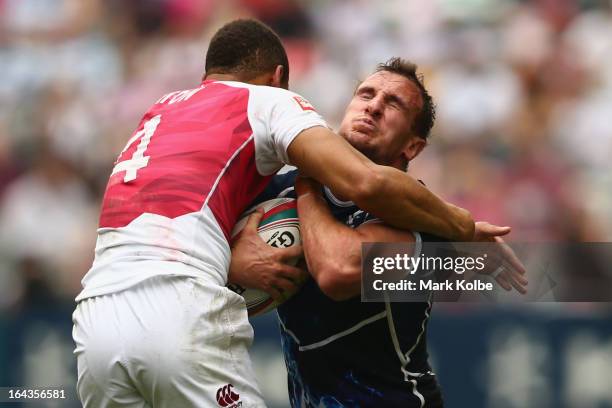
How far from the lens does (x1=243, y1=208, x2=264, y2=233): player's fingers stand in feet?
15.9

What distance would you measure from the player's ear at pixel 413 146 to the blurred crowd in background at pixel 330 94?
3.62 meters

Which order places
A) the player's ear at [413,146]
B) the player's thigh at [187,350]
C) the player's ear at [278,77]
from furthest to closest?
the player's ear at [413,146], the player's ear at [278,77], the player's thigh at [187,350]

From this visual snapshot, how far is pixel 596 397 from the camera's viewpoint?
26.1ft

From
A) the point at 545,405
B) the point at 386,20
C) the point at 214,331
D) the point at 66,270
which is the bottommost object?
the point at 545,405

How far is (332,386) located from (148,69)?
724 centimetres

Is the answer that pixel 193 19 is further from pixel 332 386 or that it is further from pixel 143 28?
pixel 332 386

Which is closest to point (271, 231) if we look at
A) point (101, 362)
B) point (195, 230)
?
point (195, 230)

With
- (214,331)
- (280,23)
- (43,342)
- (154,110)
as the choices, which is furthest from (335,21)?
(214,331)

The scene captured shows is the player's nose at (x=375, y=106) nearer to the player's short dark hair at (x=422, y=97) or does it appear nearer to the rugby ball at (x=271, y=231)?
the player's short dark hair at (x=422, y=97)

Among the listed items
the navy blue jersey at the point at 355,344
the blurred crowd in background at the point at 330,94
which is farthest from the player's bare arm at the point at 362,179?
the blurred crowd in background at the point at 330,94

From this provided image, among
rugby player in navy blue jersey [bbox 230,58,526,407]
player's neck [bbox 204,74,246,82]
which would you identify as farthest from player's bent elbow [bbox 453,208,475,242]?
player's neck [bbox 204,74,246,82]

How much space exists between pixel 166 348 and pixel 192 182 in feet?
2.39

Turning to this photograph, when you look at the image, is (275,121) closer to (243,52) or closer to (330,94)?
(243,52)

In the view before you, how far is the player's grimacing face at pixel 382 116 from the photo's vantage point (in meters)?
5.31
